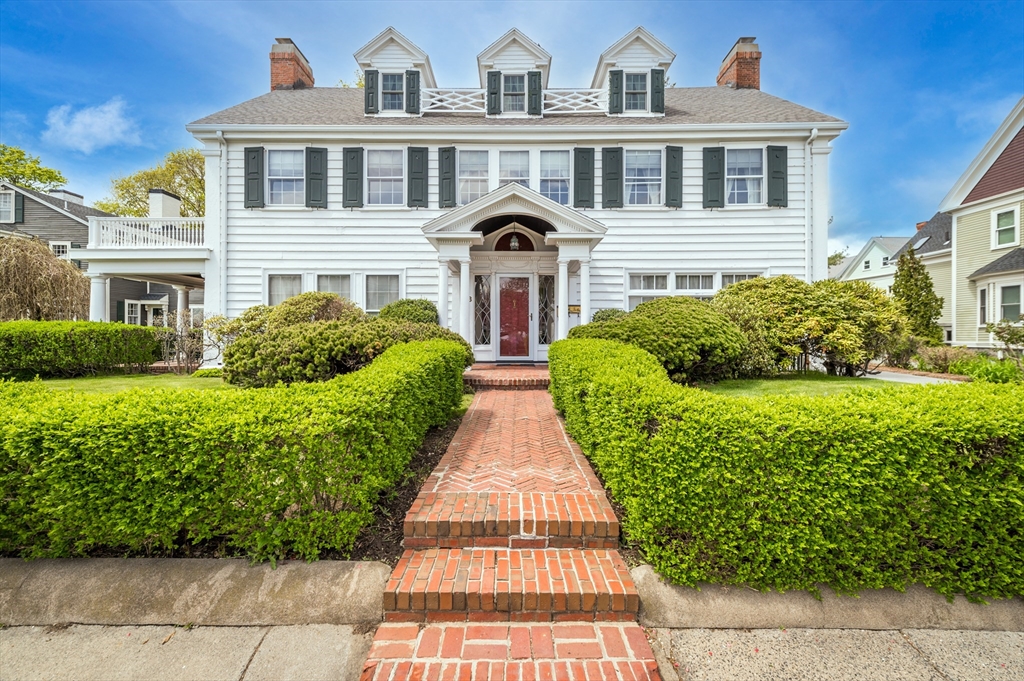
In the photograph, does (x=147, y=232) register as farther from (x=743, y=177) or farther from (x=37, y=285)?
(x=743, y=177)

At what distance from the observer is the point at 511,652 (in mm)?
2342

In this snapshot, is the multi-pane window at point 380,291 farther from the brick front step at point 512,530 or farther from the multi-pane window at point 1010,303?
the multi-pane window at point 1010,303

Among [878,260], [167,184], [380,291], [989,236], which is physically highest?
[167,184]

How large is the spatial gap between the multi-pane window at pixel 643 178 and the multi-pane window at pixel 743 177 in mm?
1845

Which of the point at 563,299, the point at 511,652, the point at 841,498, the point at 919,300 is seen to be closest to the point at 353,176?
the point at 563,299

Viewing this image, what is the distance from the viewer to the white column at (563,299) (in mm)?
10219

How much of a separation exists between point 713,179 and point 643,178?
1.82 m

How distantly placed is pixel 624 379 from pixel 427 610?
7.19ft

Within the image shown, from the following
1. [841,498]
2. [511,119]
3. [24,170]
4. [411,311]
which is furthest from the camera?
[24,170]

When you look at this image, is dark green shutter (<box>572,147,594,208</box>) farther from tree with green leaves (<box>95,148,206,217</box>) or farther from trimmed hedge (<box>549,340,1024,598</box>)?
tree with green leaves (<box>95,148,206,217</box>)

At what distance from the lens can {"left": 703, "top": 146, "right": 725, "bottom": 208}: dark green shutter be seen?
11664 mm

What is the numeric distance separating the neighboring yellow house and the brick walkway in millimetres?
21041

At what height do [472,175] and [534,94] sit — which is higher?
[534,94]

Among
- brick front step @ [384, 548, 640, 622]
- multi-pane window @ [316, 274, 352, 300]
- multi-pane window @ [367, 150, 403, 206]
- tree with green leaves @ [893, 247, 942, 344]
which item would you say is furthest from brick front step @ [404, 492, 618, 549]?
tree with green leaves @ [893, 247, 942, 344]
